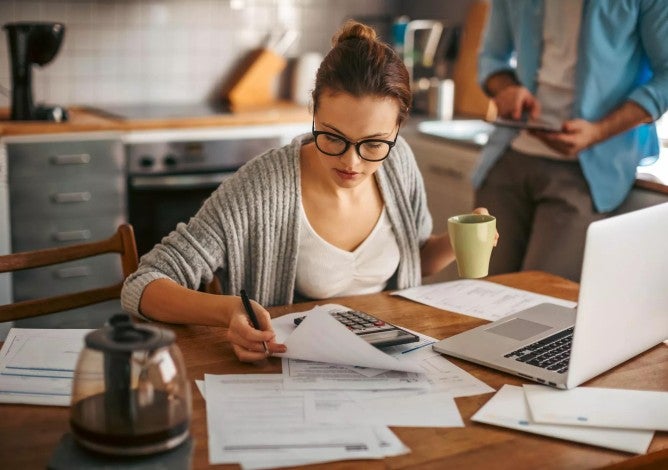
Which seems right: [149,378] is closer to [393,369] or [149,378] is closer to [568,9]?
[393,369]

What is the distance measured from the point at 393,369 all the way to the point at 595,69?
4.61 ft

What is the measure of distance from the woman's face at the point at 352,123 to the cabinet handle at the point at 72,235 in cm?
197

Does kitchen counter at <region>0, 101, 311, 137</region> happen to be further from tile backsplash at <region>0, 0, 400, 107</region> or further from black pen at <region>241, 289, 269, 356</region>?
black pen at <region>241, 289, 269, 356</region>

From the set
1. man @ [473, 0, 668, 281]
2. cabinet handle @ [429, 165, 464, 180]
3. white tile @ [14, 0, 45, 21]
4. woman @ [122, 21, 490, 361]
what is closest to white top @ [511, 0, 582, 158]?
man @ [473, 0, 668, 281]

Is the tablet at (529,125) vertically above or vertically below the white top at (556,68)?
below

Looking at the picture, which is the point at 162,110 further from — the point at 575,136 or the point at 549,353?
the point at 549,353

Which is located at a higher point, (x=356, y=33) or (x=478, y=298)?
(x=356, y=33)

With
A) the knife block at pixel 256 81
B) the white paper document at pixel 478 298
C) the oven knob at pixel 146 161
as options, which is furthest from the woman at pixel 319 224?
the knife block at pixel 256 81

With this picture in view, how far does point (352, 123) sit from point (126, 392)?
0.81 m

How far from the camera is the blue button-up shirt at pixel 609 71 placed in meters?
2.42

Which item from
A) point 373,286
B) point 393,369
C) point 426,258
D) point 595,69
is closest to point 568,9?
point 595,69

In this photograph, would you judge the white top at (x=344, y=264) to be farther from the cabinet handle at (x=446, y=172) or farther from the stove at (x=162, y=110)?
the stove at (x=162, y=110)

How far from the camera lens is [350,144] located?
5.76 ft

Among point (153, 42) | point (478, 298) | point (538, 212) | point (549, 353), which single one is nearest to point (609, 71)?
point (538, 212)
